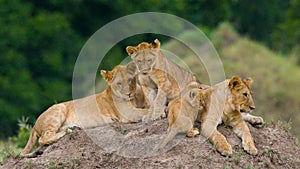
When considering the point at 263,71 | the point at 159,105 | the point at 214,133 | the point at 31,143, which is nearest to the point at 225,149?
the point at 214,133

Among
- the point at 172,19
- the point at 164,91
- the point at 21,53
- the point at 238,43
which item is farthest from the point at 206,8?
the point at 164,91

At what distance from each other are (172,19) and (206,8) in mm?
8678

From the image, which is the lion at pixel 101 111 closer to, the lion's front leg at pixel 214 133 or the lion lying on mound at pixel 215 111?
the lion lying on mound at pixel 215 111

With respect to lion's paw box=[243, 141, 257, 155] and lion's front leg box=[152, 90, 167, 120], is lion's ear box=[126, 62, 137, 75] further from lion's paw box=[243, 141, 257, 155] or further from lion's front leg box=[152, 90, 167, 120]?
lion's paw box=[243, 141, 257, 155]

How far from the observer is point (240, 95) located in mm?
10305

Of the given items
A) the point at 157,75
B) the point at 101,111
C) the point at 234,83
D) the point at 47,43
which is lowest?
the point at 101,111

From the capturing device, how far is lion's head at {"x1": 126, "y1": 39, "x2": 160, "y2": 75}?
11477mm

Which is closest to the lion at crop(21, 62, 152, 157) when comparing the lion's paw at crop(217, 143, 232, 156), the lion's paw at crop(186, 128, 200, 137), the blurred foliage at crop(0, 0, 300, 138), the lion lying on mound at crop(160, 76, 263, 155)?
the lion lying on mound at crop(160, 76, 263, 155)

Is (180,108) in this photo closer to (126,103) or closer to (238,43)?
(126,103)

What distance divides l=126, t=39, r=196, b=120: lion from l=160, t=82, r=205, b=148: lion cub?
0.99m

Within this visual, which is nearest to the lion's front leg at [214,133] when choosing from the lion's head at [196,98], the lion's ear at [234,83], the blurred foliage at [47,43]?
the lion's head at [196,98]

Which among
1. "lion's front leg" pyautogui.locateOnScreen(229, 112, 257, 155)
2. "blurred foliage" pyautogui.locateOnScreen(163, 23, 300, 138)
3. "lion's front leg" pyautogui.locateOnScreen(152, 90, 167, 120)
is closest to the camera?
"lion's front leg" pyautogui.locateOnScreen(229, 112, 257, 155)

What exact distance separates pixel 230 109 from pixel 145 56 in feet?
5.37

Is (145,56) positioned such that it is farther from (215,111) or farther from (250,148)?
(250,148)
